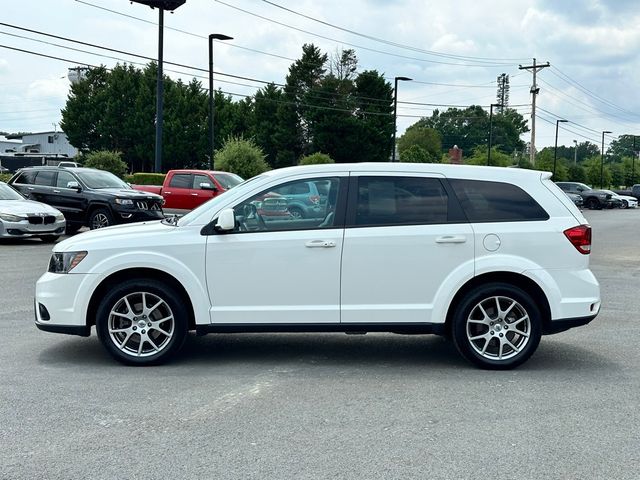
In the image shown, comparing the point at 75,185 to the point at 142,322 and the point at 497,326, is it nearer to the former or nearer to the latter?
the point at 142,322

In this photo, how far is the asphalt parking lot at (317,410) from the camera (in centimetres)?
407

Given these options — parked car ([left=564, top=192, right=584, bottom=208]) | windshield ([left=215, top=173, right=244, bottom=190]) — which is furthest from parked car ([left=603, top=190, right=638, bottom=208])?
windshield ([left=215, top=173, right=244, bottom=190])

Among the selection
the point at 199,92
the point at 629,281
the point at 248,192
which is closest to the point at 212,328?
the point at 248,192

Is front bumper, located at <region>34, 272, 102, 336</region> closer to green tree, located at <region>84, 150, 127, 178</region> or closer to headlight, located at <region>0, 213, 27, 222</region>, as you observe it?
headlight, located at <region>0, 213, 27, 222</region>

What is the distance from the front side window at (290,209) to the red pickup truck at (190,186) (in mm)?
15790

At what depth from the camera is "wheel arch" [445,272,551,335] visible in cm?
615

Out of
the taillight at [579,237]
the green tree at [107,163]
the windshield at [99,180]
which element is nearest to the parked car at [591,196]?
the green tree at [107,163]

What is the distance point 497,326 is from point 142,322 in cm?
305

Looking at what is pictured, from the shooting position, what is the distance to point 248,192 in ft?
20.4

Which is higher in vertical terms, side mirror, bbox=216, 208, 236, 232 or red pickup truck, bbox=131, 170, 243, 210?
red pickup truck, bbox=131, 170, 243, 210

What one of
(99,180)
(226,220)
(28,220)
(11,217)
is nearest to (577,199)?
(99,180)

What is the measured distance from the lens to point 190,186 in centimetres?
2233

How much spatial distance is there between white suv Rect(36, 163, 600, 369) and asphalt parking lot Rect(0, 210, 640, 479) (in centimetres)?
40

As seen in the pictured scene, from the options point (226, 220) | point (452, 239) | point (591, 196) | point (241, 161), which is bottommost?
point (452, 239)
